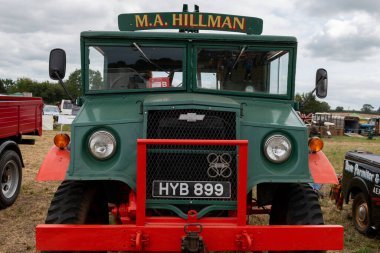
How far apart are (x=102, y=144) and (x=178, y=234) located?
101cm

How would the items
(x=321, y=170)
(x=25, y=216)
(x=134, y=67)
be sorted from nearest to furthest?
(x=321, y=170) → (x=134, y=67) → (x=25, y=216)

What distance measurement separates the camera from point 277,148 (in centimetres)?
391

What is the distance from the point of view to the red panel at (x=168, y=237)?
3.40m

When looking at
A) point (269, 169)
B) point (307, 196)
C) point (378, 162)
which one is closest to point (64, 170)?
point (269, 169)

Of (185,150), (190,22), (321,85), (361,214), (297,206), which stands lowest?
(361,214)

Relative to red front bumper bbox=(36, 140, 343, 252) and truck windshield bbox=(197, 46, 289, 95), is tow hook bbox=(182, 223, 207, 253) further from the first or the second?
truck windshield bbox=(197, 46, 289, 95)

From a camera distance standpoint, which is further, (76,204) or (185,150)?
(76,204)

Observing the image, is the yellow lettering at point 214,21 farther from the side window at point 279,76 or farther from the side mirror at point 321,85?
the side mirror at point 321,85

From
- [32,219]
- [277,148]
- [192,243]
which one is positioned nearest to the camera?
[192,243]

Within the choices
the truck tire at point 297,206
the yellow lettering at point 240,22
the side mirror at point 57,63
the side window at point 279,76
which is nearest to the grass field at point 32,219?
the truck tire at point 297,206

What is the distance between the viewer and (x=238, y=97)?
4.80 metres

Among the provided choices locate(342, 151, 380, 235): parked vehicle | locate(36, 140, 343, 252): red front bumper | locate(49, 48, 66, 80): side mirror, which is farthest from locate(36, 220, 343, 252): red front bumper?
locate(342, 151, 380, 235): parked vehicle

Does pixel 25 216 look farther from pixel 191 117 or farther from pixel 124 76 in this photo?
pixel 191 117

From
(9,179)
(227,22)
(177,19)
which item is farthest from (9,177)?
(227,22)
